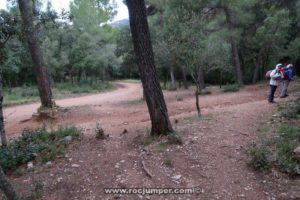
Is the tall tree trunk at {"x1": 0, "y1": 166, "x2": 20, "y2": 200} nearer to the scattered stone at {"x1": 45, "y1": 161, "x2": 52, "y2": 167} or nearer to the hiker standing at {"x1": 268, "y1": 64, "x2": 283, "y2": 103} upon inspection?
the scattered stone at {"x1": 45, "y1": 161, "x2": 52, "y2": 167}

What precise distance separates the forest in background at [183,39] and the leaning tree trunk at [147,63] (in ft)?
6.28

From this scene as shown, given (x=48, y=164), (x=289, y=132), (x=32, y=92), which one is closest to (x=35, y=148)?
(x=48, y=164)

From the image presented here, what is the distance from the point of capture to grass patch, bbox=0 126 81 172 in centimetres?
566

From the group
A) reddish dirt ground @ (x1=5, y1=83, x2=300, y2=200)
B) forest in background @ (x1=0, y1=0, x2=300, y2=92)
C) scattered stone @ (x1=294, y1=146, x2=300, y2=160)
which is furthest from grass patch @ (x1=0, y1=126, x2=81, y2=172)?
scattered stone @ (x1=294, y1=146, x2=300, y2=160)

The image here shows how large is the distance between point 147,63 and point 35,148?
119 inches

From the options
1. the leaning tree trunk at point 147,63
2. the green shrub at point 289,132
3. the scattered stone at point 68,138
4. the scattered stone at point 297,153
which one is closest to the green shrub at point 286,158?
the scattered stone at point 297,153

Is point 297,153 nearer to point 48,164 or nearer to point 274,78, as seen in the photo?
point 48,164

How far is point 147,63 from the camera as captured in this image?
5.96 meters

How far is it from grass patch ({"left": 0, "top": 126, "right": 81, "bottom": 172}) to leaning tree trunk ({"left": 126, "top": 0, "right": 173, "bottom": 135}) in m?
2.15

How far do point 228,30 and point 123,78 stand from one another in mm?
37947

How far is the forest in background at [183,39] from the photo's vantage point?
8578mm

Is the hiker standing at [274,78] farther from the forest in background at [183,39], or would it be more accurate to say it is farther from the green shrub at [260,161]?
the green shrub at [260,161]

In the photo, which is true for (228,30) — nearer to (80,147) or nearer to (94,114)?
(94,114)

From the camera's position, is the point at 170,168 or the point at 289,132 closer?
the point at 170,168
